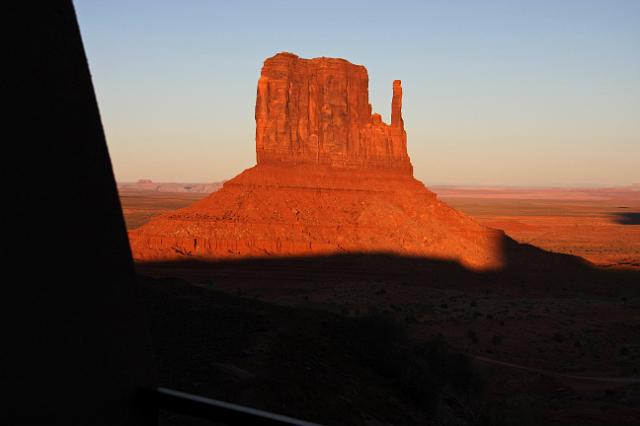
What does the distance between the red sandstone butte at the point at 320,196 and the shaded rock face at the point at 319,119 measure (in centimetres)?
9

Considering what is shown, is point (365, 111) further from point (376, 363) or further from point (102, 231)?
point (102, 231)

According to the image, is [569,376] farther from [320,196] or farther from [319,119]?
[319,119]

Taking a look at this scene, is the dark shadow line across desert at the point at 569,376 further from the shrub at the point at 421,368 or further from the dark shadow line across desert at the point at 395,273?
the dark shadow line across desert at the point at 395,273

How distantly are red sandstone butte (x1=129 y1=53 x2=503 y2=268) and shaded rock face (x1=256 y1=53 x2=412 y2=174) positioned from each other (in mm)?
90

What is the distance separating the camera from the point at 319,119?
66312mm

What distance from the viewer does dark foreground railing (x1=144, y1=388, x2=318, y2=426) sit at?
2.08 m

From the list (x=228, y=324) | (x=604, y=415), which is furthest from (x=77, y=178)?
(x=604, y=415)

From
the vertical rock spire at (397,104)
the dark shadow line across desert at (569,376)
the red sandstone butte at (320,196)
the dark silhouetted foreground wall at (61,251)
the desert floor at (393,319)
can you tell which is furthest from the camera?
the vertical rock spire at (397,104)

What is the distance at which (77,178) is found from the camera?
7.32ft

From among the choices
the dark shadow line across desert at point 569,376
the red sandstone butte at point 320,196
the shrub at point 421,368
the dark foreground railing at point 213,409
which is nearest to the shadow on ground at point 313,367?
the shrub at point 421,368

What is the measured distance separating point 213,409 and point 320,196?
5841cm

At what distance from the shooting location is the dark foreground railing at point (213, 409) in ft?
6.83

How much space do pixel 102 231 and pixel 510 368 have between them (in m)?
23.0

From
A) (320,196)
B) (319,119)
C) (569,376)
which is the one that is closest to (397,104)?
(319,119)
